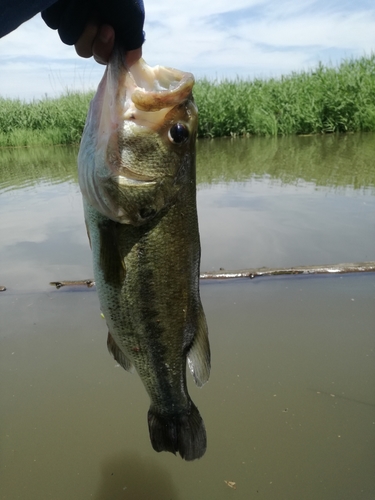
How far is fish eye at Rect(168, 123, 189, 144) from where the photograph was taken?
5.73ft

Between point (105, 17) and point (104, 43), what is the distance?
9 centimetres

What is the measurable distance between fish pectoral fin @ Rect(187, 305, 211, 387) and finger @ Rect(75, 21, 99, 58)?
113 cm

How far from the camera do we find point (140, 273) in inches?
A: 71.7

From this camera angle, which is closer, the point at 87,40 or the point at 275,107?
the point at 87,40

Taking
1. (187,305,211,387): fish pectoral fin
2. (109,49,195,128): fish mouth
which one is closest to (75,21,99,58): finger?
(109,49,195,128): fish mouth

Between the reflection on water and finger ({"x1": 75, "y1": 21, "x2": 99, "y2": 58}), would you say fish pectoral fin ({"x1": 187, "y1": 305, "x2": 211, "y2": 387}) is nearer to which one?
Answer: finger ({"x1": 75, "y1": 21, "x2": 99, "y2": 58})

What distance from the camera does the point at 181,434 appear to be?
2.04 m

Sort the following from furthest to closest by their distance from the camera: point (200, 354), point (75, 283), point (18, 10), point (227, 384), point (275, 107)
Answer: point (275, 107), point (75, 283), point (227, 384), point (200, 354), point (18, 10)

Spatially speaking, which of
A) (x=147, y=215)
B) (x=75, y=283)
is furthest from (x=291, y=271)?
(x=147, y=215)

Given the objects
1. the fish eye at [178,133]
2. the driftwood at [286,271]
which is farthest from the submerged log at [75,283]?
the fish eye at [178,133]

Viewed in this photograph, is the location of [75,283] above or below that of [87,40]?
below

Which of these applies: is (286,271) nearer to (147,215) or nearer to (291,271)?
(291,271)

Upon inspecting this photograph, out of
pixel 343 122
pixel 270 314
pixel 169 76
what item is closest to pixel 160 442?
pixel 169 76

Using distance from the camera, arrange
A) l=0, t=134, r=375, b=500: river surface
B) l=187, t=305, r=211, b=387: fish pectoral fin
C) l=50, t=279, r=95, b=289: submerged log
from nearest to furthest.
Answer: l=187, t=305, r=211, b=387: fish pectoral fin → l=0, t=134, r=375, b=500: river surface → l=50, t=279, r=95, b=289: submerged log
